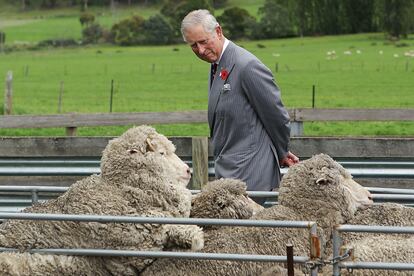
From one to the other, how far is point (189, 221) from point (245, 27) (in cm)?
9120

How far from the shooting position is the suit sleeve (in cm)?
580

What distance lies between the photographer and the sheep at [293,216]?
447 cm

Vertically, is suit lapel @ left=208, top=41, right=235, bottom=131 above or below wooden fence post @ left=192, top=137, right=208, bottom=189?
above

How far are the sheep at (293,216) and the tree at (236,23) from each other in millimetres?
89304

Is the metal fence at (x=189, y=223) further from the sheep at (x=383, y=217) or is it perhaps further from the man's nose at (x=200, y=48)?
the man's nose at (x=200, y=48)

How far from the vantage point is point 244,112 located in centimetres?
587

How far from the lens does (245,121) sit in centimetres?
587

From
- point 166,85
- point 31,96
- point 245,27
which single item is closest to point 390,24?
point 245,27

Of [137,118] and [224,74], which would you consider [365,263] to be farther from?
[137,118]

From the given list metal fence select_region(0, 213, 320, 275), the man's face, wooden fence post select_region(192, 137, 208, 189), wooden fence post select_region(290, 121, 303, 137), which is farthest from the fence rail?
metal fence select_region(0, 213, 320, 275)

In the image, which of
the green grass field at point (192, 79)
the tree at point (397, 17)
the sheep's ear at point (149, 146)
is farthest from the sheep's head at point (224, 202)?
the tree at point (397, 17)

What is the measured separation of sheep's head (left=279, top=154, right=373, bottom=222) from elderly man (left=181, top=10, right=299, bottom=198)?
0.94 metres

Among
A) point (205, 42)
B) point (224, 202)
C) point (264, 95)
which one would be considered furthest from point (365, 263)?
point (205, 42)

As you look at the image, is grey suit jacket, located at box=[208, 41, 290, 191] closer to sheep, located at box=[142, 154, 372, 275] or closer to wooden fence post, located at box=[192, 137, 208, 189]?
sheep, located at box=[142, 154, 372, 275]
